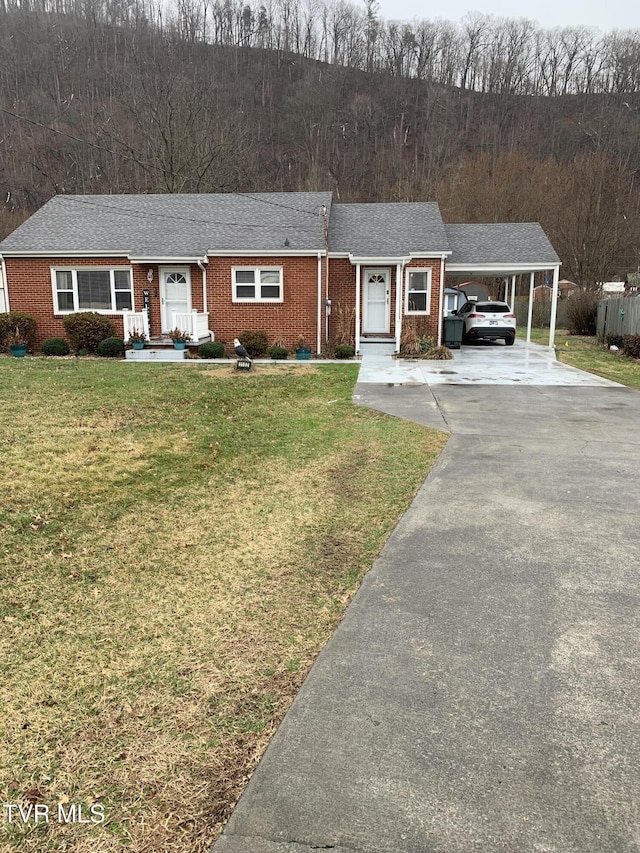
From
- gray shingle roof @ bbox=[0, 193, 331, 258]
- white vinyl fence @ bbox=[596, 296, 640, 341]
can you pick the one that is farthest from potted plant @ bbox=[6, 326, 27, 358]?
white vinyl fence @ bbox=[596, 296, 640, 341]

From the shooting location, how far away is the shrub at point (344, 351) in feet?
54.4

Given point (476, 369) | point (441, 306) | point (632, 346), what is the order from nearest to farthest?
1. point (476, 369)
2. point (632, 346)
3. point (441, 306)

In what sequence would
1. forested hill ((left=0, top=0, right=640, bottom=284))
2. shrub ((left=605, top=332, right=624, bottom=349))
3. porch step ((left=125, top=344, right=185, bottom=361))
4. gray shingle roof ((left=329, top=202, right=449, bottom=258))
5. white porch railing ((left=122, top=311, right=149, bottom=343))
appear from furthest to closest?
forested hill ((left=0, top=0, right=640, bottom=284)), shrub ((left=605, top=332, right=624, bottom=349)), gray shingle roof ((left=329, top=202, right=449, bottom=258)), white porch railing ((left=122, top=311, right=149, bottom=343)), porch step ((left=125, top=344, right=185, bottom=361))

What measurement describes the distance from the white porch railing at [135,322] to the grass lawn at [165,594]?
9.07m

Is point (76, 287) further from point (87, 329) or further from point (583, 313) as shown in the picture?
point (583, 313)

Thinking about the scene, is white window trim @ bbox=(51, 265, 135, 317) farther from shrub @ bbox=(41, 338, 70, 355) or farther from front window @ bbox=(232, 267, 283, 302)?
front window @ bbox=(232, 267, 283, 302)

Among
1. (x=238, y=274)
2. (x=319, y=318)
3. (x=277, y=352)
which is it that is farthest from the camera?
(x=238, y=274)

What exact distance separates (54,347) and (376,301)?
9.79 m

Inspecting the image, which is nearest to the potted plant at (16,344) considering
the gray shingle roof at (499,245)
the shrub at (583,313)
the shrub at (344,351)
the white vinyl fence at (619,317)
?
the shrub at (344,351)

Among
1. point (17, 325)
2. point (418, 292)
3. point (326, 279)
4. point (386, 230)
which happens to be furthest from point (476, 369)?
point (17, 325)

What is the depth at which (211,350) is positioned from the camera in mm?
16531

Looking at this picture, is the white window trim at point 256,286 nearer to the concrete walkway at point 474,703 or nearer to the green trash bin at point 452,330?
the green trash bin at point 452,330

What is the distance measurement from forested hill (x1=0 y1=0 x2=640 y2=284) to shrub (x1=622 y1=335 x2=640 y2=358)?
17828 millimetres

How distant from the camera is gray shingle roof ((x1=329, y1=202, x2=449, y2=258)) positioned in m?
18.3
